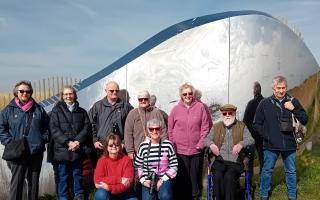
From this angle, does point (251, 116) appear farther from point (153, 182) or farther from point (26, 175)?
point (26, 175)

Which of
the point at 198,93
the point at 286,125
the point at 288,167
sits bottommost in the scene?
the point at 288,167

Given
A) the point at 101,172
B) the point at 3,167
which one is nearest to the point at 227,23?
the point at 101,172

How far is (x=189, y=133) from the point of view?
217 inches

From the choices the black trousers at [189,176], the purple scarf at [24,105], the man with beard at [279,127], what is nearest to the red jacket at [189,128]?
the black trousers at [189,176]

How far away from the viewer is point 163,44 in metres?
6.62

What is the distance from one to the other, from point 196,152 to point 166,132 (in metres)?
0.47

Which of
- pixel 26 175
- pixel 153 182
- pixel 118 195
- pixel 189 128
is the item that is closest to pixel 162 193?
pixel 153 182

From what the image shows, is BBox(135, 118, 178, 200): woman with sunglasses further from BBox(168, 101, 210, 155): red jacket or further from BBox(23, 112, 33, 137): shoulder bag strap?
BBox(23, 112, 33, 137): shoulder bag strap

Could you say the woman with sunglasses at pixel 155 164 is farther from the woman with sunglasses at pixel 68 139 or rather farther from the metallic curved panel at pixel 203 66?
the metallic curved panel at pixel 203 66

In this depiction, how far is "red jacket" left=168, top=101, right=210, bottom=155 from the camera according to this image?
18.1 ft

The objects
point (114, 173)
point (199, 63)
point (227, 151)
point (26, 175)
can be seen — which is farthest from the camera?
point (199, 63)

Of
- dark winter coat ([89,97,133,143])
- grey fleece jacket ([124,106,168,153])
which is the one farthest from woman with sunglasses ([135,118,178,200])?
dark winter coat ([89,97,133,143])

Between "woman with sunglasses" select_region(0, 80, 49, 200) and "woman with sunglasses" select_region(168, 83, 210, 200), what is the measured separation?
169 centimetres

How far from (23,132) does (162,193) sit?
6.00 feet
